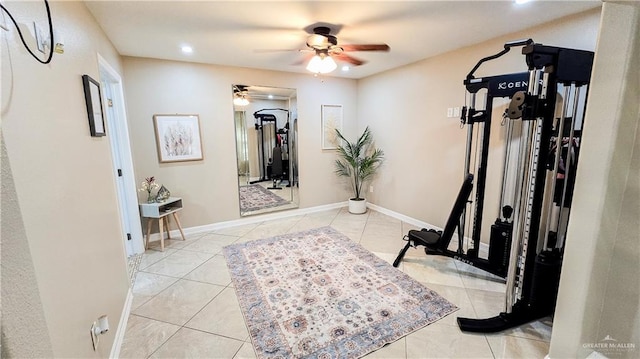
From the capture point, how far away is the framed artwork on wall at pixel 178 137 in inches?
135

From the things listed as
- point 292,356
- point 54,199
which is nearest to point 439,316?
point 292,356

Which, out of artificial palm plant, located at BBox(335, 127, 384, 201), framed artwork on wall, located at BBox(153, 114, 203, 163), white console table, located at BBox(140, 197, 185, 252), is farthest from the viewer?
artificial palm plant, located at BBox(335, 127, 384, 201)

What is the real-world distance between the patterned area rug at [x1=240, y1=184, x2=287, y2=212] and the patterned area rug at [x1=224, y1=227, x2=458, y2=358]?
103cm

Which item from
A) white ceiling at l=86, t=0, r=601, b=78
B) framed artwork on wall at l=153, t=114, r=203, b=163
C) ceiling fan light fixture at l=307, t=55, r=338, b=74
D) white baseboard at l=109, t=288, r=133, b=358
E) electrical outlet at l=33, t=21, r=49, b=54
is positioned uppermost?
white ceiling at l=86, t=0, r=601, b=78

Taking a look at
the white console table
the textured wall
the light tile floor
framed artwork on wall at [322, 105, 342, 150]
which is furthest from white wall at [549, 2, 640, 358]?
the white console table

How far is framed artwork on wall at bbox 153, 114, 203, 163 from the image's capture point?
3.43 metres

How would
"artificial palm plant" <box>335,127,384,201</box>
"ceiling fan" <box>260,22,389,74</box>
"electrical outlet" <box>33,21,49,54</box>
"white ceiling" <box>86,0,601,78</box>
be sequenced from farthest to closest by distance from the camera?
"artificial palm plant" <box>335,127,384,201</box> → "ceiling fan" <box>260,22,389,74</box> → "white ceiling" <box>86,0,601,78</box> → "electrical outlet" <box>33,21,49,54</box>

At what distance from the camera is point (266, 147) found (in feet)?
13.8

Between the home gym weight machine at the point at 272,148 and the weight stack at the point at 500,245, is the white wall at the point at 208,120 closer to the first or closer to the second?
the home gym weight machine at the point at 272,148

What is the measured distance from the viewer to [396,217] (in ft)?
14.2

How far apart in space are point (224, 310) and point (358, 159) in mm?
3181

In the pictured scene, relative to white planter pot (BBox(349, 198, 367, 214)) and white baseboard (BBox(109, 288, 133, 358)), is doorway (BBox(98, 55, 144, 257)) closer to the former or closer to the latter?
white baseboard (BBox(109, 288, 133, 358))

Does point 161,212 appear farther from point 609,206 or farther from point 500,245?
point 609,206

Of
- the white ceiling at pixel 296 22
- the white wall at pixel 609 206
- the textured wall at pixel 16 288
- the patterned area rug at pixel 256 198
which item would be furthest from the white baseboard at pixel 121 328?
the white wall at pixel 609 206
